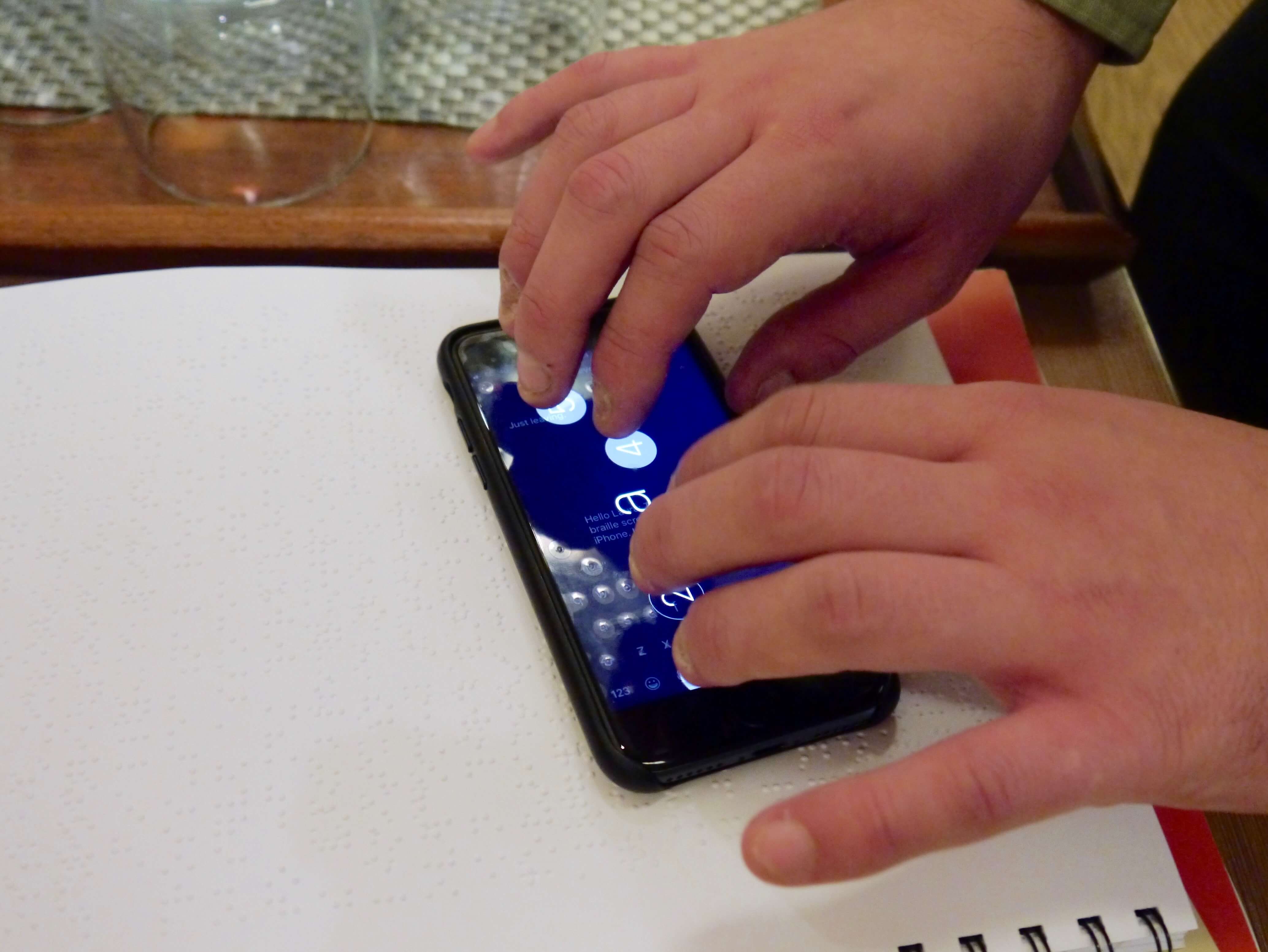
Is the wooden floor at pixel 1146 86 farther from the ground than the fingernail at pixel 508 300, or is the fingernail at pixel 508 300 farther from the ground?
the wooden floor at pixel 1146 86

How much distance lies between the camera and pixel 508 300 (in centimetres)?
36

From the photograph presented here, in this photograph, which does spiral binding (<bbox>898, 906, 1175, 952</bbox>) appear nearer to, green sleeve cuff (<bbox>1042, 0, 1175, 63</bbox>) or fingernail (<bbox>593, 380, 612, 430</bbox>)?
fingernail (<bbox>593, 380, 612, 430</bbox>)

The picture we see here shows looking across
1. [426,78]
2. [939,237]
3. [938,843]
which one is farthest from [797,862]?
[426,78]

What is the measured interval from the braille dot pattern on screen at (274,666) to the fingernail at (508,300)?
46 millimetres

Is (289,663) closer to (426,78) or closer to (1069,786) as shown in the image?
(1069,786)

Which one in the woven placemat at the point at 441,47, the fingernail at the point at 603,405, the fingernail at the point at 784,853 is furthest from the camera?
the woven placemat at the point at 441,47

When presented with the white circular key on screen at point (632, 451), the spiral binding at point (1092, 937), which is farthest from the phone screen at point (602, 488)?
the spiral binding at point (1092, 937)

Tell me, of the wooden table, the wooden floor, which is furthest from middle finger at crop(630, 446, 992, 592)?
the wooden floor

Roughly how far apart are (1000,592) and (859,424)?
67 mm

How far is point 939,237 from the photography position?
0.37m

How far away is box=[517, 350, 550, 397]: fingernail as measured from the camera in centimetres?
33

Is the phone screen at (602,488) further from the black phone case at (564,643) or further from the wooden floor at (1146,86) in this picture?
the wooden floor at (1146,86)

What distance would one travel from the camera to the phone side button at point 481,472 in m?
0.36

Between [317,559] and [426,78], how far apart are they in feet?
0.98
